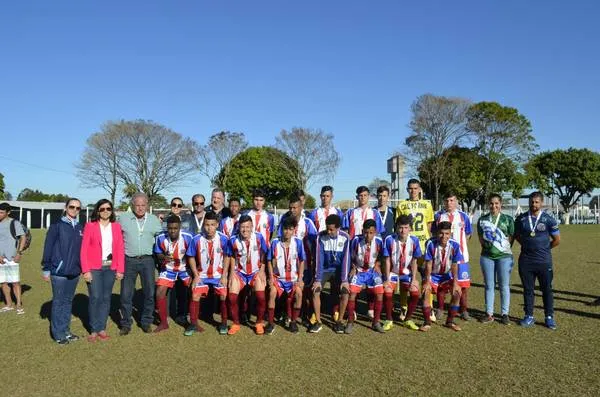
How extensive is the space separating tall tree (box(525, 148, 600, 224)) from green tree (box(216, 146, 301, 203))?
90.9ft

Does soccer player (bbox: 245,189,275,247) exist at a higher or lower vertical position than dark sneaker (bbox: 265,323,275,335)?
higher

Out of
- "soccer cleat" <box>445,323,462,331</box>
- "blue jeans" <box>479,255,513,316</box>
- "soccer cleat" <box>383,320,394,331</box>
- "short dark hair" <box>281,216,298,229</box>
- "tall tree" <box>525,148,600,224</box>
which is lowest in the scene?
"soccer cleat" <box>445,323,462,331</box>

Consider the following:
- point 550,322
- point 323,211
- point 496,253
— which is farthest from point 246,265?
point 550,322

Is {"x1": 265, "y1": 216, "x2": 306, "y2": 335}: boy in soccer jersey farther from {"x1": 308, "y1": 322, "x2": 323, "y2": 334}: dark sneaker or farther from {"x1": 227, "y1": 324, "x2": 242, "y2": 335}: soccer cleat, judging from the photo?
{"x1": 227, "y1": 324, "x2": 242, "y2": 335}: soccer cleat

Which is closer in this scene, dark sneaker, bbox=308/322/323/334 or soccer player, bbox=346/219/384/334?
dark sneaker, bbox=308/322/323/334

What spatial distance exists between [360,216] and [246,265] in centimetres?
201

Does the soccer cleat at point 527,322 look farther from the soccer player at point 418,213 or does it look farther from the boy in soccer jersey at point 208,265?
the boy in soccer jersey at point 208,265

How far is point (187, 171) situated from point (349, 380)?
42565 millimetres

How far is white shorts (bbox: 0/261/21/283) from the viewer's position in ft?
25.6

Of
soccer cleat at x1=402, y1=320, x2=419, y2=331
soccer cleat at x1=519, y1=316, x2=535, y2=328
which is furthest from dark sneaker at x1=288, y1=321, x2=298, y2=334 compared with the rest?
soccer cleat at x1=519, y1=316, x2=535, y2=328

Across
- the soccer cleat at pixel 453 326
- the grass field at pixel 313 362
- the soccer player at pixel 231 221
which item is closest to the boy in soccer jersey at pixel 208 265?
the grass field at pixel 313 362

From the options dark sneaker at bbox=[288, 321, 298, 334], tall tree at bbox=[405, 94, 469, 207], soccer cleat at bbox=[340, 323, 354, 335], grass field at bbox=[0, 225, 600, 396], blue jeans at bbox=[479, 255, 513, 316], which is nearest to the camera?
grass field at bbox=[0, 225, 600, 396]

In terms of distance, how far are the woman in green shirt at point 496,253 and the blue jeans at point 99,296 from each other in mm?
5267

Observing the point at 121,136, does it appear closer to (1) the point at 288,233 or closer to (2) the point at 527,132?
(2) the point at 527,132
